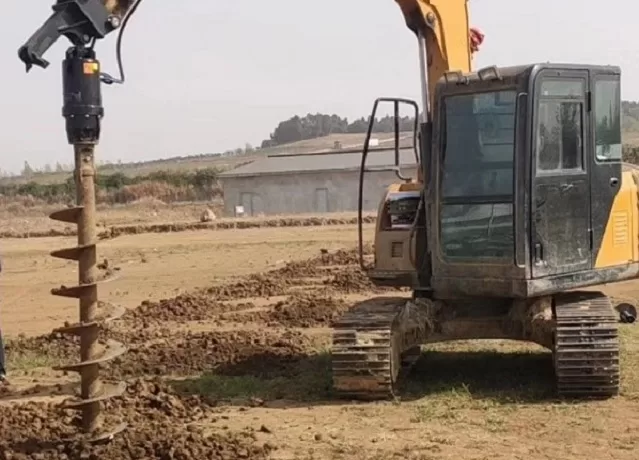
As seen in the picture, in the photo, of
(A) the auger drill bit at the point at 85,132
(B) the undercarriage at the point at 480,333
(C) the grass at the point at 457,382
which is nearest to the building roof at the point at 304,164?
(C) the grass at the point at 457,382

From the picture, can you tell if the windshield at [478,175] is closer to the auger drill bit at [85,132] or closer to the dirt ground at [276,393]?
the dirt ground at [276,393]

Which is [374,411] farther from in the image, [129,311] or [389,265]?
[129,311]

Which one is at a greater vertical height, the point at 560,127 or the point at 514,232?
the point at 560,127

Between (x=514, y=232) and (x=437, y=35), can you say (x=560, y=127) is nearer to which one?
(x=514, y=232)

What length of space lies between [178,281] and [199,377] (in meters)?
9.75

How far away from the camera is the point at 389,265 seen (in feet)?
32.8

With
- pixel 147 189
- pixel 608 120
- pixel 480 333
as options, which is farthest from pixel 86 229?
pixel 147 189

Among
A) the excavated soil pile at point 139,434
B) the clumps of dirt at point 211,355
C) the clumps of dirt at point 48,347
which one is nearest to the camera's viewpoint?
the excavated soil pile at point 139,434

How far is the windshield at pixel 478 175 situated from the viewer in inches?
361

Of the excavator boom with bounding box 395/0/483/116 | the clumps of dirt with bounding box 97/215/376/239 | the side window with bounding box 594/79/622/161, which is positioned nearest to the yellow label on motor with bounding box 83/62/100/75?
the excavator boom with bounding box 395/0/483/116

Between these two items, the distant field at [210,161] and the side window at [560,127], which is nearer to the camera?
the side window at [560,127]

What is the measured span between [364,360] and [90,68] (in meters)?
3.50

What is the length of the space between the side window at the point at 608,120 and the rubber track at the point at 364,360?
2.40 m

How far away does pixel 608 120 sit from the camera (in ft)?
31.5
